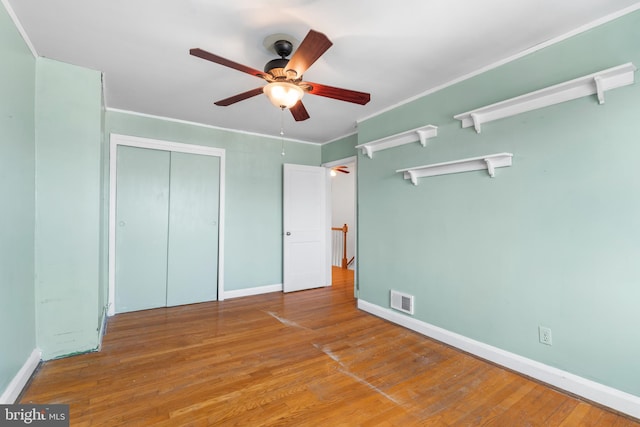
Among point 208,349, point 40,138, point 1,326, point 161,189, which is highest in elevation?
point 40,138

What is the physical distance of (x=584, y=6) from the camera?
5.95 feet

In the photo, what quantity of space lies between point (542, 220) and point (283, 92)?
209 centimetres

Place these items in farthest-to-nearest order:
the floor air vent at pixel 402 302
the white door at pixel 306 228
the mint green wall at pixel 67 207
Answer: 1. the white door at pixel 306 228
2. the floor air vent at pixel 402 302
3. the mint green wall at pixel 67 207

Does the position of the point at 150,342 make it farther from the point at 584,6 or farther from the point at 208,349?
the point at 584,6

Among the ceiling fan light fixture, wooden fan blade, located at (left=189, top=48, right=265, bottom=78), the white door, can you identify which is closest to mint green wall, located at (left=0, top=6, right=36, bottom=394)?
wooden fan blade, located at (left=189, top=48, right=265, bottom=78)

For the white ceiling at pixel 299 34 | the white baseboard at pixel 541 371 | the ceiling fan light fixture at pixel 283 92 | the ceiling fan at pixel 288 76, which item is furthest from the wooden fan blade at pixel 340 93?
the white baseboard at pixel 541 371

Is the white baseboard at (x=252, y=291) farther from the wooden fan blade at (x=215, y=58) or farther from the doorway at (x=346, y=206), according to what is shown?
the wooden fan blade at (x=215, y=58)

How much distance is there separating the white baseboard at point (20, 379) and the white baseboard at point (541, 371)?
312 cm

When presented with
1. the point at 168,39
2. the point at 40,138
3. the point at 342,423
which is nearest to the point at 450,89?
the point at 168,39

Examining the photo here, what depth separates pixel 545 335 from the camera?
7.05 feet

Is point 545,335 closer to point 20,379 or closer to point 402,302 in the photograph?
point 402,302

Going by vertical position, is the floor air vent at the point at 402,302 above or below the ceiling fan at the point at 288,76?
below

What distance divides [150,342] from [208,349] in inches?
24.1

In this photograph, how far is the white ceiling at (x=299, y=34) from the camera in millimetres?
1812
